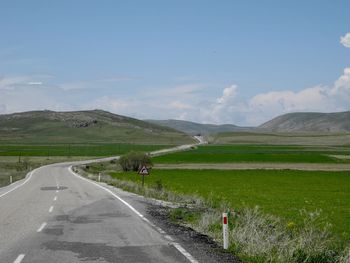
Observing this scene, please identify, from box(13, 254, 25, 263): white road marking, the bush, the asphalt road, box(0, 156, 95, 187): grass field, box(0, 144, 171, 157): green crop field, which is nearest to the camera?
box(13, 254, 25, 263): white road marking

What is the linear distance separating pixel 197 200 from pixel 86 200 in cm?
617

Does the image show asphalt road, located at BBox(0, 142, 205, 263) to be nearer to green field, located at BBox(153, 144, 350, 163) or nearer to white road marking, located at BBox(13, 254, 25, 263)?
white road marking, located at BBox(13, 254, 25, 263)

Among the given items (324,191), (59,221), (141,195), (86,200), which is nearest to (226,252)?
(59,221)

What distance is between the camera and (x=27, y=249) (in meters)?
12.8

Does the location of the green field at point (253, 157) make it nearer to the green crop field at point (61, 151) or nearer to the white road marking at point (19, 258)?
the green crop field at point (61, 151)

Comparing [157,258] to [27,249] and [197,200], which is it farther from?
[197,200]

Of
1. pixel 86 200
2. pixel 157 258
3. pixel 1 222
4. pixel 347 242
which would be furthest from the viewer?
pixel 86 200

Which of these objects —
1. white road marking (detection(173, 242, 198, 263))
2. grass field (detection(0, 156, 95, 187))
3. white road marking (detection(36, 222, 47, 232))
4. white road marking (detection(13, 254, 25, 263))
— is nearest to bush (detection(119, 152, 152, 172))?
grass field (detection(0, 156, 95, 187))

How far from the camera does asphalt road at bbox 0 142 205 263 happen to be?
11859 millimetres

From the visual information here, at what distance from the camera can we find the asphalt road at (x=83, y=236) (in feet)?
38.9

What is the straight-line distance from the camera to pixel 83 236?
1509 cm

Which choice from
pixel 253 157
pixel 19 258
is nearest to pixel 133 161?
pixel 253 157

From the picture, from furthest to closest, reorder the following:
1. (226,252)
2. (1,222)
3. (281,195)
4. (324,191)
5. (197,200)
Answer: (324,191)
(281,195)
(197,200)
(1,222)
(226,252)

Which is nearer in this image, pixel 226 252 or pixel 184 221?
pixel 226 252
